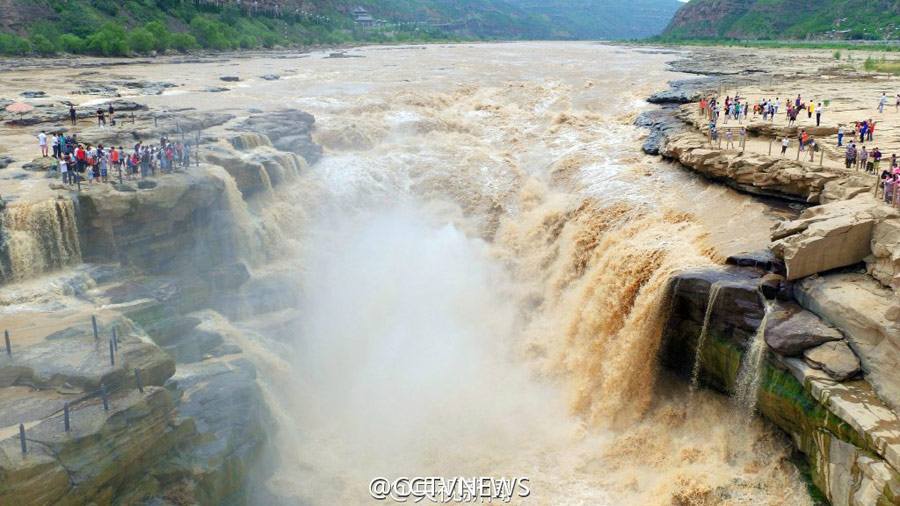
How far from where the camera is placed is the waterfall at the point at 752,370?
14.7 m

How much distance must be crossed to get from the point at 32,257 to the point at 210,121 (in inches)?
555

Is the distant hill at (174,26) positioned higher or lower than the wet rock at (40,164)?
higher

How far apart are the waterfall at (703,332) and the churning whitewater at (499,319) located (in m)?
0.42

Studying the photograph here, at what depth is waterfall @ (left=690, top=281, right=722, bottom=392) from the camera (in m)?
15.6

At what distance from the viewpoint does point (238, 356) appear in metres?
17.4

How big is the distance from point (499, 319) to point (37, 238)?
1428 cm

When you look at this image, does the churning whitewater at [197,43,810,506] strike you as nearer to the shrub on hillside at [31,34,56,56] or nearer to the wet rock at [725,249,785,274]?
the wet rock at [725,249,785,274]

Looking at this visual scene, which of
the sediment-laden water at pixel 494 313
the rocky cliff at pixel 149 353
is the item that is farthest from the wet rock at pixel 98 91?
the rocky cliff at pixel 149 353

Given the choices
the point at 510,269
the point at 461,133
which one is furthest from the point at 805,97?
the point at 510,269

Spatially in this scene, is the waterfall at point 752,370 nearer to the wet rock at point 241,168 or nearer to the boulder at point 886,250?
the boulder at point 886,250

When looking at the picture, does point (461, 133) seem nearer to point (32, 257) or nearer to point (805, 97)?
point (805, 97)

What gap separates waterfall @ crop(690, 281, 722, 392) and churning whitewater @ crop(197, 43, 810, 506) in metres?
0.42

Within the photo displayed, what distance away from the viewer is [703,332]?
52.1 ft

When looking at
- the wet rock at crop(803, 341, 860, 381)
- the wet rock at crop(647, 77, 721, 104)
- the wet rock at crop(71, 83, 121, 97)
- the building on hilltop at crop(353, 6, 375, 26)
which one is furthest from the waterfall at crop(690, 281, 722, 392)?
the building on hilltop at crop(353, 6, 375, 26)
